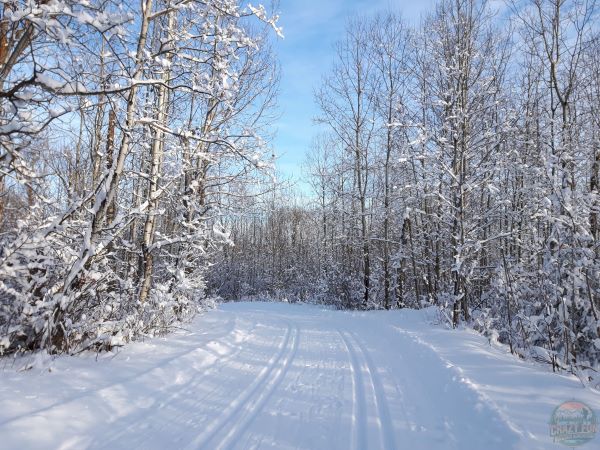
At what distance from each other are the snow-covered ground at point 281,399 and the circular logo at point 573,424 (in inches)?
3.6

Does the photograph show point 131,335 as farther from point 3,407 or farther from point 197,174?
point 197,174

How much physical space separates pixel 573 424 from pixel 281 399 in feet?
10.6

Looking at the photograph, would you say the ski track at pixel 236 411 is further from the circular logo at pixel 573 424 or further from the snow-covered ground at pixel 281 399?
the circular logo at pixel 573 424

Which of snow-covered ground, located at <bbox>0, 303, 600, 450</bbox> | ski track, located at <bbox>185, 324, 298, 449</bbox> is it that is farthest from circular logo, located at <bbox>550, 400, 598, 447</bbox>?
ski track, located at <bbox>185, 324, 298, 449</bbox>

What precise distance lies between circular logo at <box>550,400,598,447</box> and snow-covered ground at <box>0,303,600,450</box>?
0.30 ft

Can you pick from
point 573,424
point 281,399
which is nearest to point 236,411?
point 281,399

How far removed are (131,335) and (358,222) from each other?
16401mm

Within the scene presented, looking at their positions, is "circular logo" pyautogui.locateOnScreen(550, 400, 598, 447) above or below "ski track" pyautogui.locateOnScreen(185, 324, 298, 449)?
above

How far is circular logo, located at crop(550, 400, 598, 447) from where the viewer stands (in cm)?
342

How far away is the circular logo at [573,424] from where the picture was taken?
135 inches

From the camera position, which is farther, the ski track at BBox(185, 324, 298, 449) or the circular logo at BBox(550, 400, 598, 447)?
the ski track at BBox(185, 324, 298, 449)

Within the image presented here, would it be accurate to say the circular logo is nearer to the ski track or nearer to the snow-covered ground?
the snow-covered ground

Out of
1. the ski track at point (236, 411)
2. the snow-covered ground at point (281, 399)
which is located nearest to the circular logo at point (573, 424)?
the snow-covered ground at point (281, 399)

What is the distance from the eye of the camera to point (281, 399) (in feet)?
16.0
